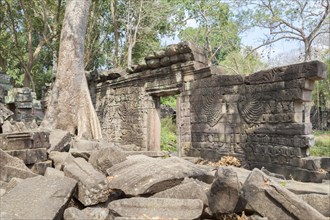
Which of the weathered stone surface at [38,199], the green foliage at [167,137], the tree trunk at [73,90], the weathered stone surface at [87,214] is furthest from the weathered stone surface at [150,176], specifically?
the green foliage at [167,137]

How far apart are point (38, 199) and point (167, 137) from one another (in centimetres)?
1010

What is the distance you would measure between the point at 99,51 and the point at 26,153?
700 inches

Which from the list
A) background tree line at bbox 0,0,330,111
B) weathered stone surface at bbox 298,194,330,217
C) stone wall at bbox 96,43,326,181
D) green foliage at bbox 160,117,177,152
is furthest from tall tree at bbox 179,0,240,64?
weathered stone surface at bbox 298,194,330,217

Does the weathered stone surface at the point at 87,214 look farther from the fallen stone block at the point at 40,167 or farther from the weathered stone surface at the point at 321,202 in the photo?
the weathered stone surface at the point at 321,202

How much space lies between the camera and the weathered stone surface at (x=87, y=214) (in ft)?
7.82

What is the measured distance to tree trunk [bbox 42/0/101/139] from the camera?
7.59 metres

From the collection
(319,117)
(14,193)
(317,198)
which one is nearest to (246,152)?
(317,198)

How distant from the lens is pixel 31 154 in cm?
386

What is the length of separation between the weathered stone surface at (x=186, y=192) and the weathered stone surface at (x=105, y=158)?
0.99 metres

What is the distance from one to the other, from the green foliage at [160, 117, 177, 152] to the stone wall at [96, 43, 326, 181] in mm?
2078

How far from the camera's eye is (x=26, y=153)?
3826 mm

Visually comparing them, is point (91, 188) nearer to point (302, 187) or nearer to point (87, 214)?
point (87, 214)

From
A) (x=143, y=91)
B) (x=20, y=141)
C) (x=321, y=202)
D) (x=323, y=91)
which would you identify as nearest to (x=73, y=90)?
(x=143, y=91)

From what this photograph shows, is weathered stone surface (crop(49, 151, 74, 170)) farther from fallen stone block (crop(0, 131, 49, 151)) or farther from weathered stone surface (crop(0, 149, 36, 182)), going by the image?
weathered stone surface (crop(0, 149, 36, 182))
